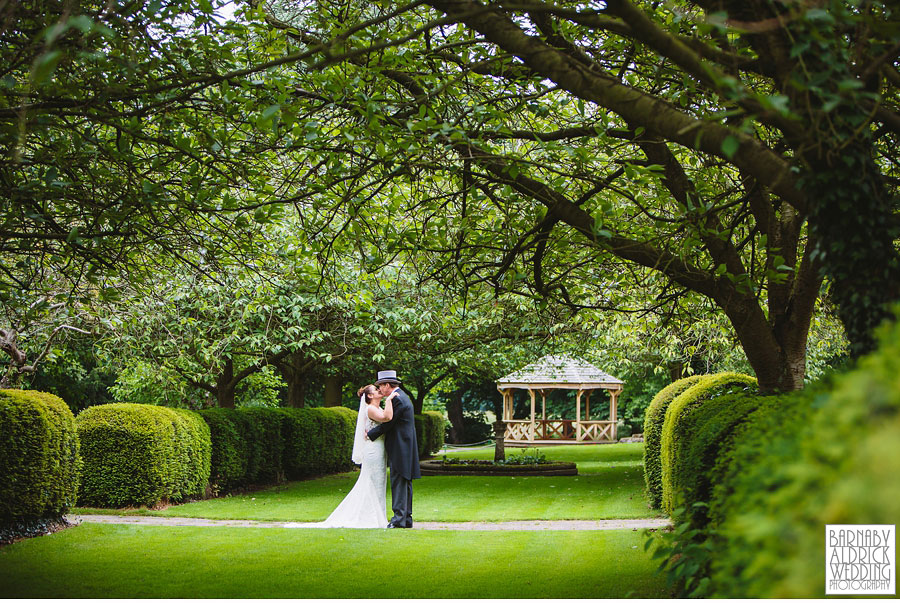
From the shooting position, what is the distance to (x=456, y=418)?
156 feet

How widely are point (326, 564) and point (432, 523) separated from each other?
16.5 feet

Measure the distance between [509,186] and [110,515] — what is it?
9.54 m

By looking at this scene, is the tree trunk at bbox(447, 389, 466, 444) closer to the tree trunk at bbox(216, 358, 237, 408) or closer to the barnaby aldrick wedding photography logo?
the tree trunk at bbox(216, 358, 237, 408)

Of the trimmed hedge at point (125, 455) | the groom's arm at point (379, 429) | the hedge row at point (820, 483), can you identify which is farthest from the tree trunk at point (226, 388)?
the hedge row at point (820, 483)

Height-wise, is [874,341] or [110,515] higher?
[874,341]

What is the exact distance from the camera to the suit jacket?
10.5 meters

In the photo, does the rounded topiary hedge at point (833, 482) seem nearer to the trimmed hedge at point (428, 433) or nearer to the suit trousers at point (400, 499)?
the suit trousers at point (400, 499)

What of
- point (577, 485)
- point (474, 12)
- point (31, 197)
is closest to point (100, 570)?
point (31, 197)

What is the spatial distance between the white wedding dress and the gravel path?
55 cm

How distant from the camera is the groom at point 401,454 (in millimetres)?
10375

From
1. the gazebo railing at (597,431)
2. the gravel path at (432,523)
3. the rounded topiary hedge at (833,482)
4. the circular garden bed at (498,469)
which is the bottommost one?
the gazebo railing at (597,431)

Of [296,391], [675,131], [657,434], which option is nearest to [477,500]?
[657,434]

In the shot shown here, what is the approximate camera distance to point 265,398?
3131cm

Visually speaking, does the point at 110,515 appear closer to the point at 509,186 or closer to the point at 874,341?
the point at 509,186
